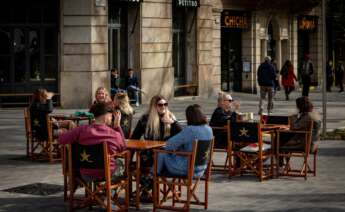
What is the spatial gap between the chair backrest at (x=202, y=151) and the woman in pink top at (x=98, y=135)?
0.87m

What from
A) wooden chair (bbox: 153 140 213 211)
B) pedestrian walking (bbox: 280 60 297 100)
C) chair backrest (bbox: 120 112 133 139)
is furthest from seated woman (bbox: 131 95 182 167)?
pedestrian walking (bbox: 280 60 297 100)

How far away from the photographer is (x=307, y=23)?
45.6 metres

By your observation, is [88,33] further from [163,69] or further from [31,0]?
[163,69]

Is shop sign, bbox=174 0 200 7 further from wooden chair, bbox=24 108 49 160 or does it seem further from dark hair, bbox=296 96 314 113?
dark hair, bbox=296 96 314 113

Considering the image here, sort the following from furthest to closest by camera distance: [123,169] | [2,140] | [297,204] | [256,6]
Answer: [256,6], [2,140], [297,204], [123,169]

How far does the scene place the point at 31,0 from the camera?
27.6 metres

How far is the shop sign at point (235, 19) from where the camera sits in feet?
122

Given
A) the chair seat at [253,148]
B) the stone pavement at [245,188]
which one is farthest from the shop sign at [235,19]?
the chair seat at [253,148]

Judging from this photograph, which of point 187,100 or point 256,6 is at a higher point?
point 256,6

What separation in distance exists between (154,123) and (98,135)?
4.80ft

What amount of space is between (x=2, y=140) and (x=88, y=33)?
30.8ft

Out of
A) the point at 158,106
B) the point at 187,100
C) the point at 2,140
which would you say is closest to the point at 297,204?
the point at 158,106

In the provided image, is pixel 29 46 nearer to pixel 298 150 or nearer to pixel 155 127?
pixel 298 150

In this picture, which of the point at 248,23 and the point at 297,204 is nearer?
the point at 297,204
